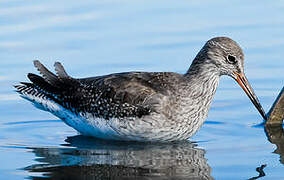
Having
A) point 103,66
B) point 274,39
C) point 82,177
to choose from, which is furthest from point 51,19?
point 82,177

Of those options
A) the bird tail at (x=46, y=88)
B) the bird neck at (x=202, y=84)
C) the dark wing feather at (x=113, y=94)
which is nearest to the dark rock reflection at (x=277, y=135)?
the bird neck at (x=202, y=84)

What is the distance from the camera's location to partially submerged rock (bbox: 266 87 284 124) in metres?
13.9

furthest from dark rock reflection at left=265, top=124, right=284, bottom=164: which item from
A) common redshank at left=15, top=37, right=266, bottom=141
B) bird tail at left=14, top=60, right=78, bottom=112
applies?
bird tail at left=14, top=60, right=78, bottom=112

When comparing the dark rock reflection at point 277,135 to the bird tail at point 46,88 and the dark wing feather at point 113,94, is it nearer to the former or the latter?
the dark wing feather at point 113,94

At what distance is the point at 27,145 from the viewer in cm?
1312

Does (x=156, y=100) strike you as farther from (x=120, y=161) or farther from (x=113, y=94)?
(x=120, y=161)

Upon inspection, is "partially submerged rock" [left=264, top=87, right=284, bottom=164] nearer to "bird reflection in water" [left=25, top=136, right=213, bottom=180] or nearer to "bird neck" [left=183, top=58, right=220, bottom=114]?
"bird neck" [left=183, top=58, right=220, bottom=114]

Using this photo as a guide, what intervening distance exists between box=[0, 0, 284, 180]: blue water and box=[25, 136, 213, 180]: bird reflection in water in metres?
0.01

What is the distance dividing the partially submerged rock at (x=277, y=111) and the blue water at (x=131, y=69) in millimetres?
321

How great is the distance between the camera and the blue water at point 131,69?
1184cm

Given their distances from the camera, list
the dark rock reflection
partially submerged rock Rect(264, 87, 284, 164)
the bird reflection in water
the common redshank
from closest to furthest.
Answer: the bird reflection in water → the dark rock reflection → the common redshank → partially submerged rock Rect(264, 87, 284, 164)

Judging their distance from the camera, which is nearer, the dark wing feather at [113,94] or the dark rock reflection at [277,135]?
the dark rock reflection at [277,135]

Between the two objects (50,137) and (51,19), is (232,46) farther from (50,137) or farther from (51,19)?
(51,19)

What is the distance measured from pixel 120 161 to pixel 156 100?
1.44 m
